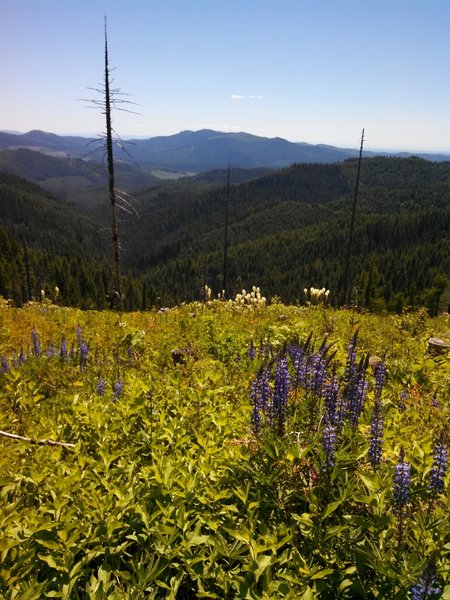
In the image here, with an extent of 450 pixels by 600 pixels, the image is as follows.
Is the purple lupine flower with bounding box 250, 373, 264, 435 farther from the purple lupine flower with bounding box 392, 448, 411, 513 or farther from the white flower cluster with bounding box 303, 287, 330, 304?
the white flower cluster with bounding box 303, 287, 330, 304

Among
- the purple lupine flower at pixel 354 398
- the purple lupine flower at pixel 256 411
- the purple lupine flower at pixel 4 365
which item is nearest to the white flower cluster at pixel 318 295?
the purple lupine flower at pixel 4 365

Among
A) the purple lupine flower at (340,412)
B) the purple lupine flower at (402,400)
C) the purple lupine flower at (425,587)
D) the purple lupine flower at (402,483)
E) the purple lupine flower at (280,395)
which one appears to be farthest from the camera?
the purple lupine flower at (402,400)

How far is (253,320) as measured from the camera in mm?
12930

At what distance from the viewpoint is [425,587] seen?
1.98 meters

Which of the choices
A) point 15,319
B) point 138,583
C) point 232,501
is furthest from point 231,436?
point 15,319

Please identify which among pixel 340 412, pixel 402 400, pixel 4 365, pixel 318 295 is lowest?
pixel 318 295

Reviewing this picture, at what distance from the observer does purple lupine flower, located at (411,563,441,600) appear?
1.93m

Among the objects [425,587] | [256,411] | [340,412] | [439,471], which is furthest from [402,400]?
[425,587]

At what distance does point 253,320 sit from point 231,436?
885 centimetres

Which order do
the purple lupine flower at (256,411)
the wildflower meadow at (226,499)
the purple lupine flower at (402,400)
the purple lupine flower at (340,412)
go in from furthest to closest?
the purple lupine flower at (402,400)
the purple lupine flower at (256,411)
the purple lupine flower at (340,412)
the wildflower meadow at (226,499)

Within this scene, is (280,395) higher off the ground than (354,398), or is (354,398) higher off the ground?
(280,395)

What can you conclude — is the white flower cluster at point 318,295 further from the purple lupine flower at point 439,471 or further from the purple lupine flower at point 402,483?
the purple lupine flower at point 402,483

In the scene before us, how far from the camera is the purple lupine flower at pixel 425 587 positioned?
6.33 feet

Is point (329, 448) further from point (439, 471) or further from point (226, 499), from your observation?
point (226, 499)
